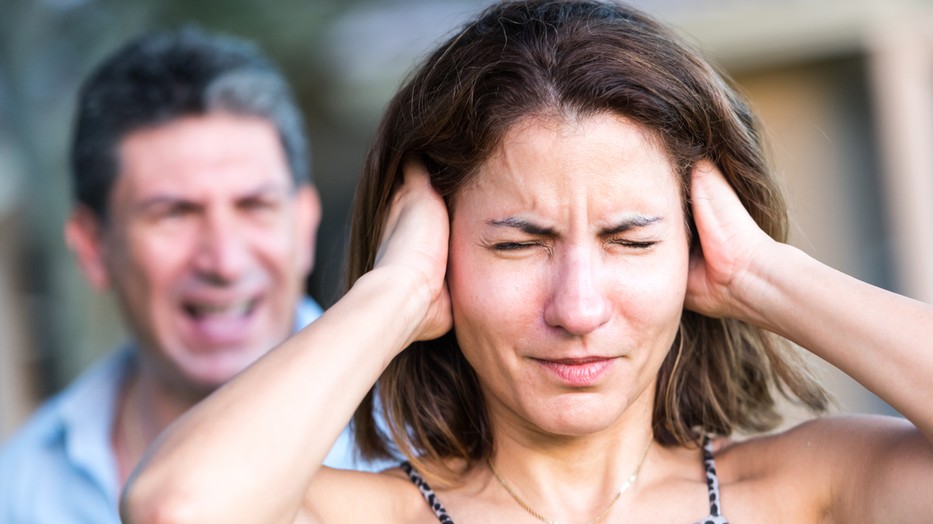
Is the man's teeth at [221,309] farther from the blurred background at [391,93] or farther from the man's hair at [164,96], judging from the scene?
the blurred background at [391,93]

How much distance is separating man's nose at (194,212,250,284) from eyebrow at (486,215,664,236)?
166 centimetres

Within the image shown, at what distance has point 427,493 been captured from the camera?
8.41 feet

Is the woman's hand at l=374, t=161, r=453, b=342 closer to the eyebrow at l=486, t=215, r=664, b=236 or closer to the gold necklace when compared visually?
the eyebrow at l=486, t=215, r=664, b=236

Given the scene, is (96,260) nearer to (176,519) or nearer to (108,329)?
(176,519)

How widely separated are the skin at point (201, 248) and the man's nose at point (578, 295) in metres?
1.76

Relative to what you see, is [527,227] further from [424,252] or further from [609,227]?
[424,252]

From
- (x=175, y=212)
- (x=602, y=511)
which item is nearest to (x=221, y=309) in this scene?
(x=175, y=212)

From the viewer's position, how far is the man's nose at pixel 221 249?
148 inches

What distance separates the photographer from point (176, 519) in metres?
1.95

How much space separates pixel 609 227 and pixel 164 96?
6.91 feet

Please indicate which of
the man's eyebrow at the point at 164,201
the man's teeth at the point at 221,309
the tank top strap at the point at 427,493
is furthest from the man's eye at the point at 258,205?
the tank top strap at the point at 427,493

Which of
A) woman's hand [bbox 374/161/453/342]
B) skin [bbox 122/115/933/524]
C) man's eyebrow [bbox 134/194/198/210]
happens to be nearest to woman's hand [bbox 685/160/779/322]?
skin [bbox 122/115/933/524]

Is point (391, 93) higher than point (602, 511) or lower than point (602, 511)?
higher

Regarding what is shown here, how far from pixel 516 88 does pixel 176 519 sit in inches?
42.7
